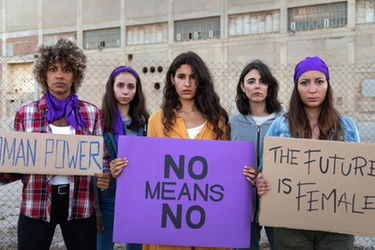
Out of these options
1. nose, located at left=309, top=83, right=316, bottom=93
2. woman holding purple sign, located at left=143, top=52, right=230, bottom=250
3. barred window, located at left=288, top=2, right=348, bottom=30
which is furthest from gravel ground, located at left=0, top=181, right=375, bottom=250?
barred window, located at left=288, top=2, right=348, bottom=30

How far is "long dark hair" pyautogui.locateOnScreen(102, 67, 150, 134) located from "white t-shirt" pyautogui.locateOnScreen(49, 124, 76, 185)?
21.3 inches

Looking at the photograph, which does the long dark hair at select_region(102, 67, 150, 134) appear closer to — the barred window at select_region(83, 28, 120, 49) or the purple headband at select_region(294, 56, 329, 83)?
the purple headband at select_region(294, 56, 329, 83)

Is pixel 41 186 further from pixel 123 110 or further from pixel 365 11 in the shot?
pixel 365 11

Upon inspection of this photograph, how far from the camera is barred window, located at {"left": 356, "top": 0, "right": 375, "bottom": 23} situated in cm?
2091

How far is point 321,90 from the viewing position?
2.37 metres

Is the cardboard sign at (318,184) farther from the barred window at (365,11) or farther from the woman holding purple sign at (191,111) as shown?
the barred window at (365,11)

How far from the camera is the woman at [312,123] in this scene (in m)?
2.32

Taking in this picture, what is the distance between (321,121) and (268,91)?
2.59 feet

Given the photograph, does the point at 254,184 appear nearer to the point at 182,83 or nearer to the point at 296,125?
the point at 296,125

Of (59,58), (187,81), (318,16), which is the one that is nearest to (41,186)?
(59,58)

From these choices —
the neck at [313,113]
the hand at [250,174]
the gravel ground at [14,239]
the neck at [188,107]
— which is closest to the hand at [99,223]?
the neck at [188,107]

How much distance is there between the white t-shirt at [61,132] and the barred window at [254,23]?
72.3ft

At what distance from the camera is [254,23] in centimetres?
2361

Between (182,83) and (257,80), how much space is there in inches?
29.5
